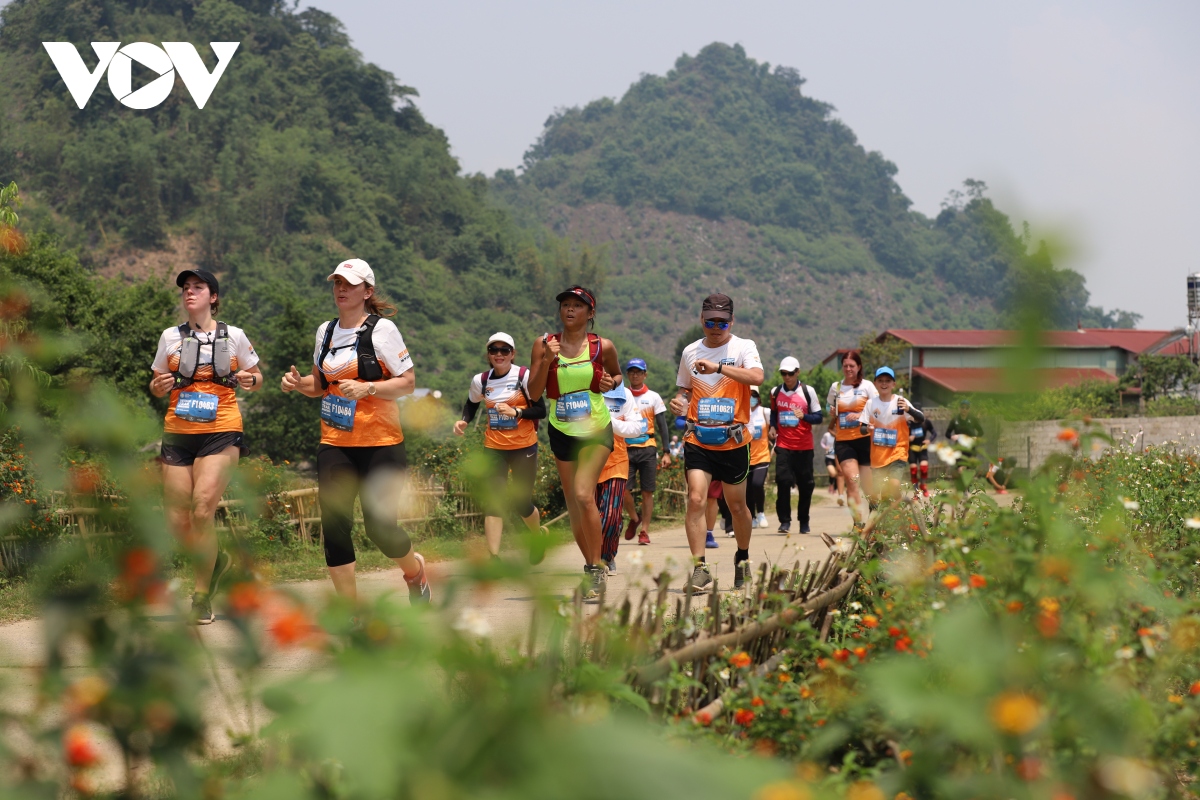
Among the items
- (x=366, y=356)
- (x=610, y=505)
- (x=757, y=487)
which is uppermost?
(x=366, y=356)

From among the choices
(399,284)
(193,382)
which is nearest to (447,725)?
(193,382)

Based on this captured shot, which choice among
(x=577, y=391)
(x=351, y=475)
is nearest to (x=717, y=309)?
(x=577, y=391)

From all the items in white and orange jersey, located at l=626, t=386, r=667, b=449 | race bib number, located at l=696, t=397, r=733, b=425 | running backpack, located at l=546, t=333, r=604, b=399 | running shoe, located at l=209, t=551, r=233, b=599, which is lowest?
white and orange jersey, located at l=626, t=386, r=667, b=449

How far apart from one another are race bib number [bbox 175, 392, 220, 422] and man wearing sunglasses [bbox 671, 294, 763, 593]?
2.82m

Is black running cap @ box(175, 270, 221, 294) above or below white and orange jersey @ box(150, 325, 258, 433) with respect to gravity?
above

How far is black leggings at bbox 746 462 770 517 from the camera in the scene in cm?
1222

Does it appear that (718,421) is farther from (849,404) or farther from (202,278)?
(849,404)

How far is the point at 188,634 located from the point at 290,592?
14 centimetres

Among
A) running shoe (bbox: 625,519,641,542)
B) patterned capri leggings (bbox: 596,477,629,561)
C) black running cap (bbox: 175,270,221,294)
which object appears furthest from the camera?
running shoe (bbox: 625,519,641,542)

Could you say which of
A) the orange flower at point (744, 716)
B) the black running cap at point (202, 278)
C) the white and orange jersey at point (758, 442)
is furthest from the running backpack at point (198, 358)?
the white and orange jersey at point (758, 442)

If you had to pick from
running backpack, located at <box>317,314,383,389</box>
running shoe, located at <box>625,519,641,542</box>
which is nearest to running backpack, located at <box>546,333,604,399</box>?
running backpack, located at <box>317,314,383,389</box>

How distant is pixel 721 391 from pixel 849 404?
13.8 feet

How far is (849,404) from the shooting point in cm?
1162

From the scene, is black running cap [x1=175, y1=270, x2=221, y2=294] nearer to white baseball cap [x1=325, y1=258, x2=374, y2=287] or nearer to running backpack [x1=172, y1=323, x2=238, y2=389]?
running backpack [x1=172, y1=323, x2=238, y2=389]
